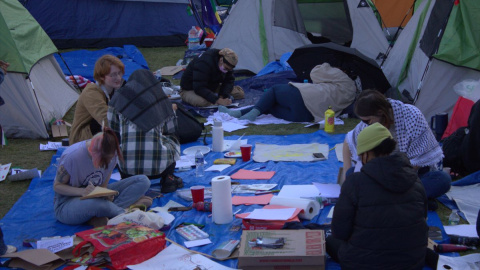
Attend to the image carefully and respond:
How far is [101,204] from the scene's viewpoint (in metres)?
3.88

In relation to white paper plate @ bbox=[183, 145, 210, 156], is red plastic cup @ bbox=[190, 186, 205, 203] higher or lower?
higher

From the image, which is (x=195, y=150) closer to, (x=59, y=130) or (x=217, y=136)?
(x=217, y=136)

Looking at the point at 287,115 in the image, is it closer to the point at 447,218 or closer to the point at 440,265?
the point at 447,218

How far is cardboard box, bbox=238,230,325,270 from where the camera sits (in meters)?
3.09

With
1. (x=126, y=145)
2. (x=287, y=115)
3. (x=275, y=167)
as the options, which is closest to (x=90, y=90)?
(x=126, y=145)

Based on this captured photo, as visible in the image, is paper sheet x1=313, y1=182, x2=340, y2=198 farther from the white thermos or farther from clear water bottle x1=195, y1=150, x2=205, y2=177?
the white thermos

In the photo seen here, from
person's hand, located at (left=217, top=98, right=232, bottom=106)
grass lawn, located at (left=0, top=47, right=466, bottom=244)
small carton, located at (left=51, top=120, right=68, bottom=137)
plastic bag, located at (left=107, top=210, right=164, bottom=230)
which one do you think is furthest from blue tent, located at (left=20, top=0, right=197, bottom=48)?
plastic bag, located at (left=107, top=210, right=164, bottom=230)

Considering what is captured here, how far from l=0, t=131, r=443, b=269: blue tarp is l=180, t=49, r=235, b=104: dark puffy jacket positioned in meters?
1.63

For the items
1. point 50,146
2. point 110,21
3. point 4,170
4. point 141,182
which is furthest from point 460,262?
point 110,21

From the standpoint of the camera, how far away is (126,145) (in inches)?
176

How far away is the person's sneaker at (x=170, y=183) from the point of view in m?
4.69

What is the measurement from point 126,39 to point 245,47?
5.63m

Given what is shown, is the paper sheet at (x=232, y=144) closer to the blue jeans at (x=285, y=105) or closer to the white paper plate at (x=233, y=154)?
the white paper plate at (x=233, y=154)

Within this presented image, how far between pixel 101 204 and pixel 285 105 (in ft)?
12.0
